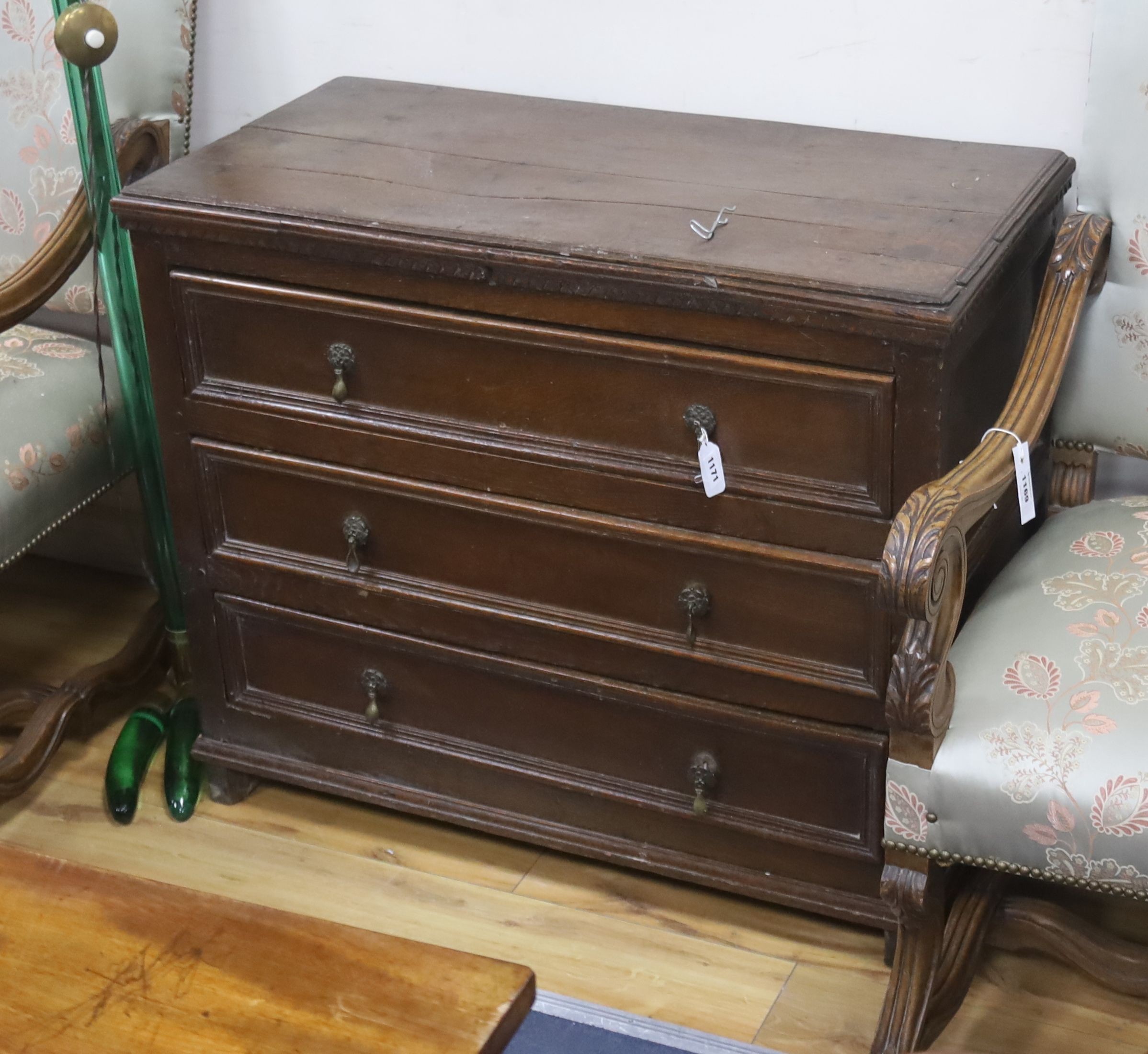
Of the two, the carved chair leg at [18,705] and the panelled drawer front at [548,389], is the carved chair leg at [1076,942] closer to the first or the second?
the panelled drawer front at [548,389]

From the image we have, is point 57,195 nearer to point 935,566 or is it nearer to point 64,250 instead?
point 64,250

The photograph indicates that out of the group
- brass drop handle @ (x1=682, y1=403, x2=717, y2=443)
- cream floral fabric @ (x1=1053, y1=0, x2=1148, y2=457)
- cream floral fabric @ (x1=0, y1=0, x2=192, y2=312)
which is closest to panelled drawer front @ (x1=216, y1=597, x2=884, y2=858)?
brass drop handle @ (x1=682, y1=403, x2=717, y2=443)

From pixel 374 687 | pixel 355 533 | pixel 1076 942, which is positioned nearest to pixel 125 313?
pixel 355 533

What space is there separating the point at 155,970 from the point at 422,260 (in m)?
0.77

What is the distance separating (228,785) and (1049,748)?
114cm

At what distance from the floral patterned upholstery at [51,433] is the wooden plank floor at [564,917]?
1.36ft

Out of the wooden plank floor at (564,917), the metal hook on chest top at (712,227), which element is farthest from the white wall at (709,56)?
the wooden plank floor at (564,917)

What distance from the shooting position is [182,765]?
6.76 feet

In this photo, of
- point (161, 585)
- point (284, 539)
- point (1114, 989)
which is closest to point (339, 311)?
point (284, 539)

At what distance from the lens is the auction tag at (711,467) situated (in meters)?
1.51

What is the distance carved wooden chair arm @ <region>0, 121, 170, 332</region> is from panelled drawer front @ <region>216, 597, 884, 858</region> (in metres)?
0.46

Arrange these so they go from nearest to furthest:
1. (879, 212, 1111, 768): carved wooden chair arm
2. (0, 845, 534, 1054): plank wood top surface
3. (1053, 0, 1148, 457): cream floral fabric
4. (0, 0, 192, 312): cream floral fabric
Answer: (0, 845, 534, 1054): plank wood top surface → (879, 212, 1111, 768): carved wooden chair arm → (1053, 0, 1148, 457): cream floral fabric → (0, 0, 192, 312): cream floral fabric

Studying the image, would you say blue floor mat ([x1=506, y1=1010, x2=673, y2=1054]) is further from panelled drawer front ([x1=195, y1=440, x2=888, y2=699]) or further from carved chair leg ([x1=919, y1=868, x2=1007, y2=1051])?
panelled drawer front ([x1=195, y1=440, x2=888, y2=699])

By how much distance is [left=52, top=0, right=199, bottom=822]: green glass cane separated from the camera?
1.75 metres
